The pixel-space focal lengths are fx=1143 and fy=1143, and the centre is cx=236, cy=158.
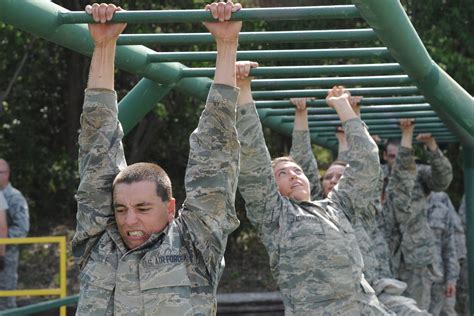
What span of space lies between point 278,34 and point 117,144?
0.85m

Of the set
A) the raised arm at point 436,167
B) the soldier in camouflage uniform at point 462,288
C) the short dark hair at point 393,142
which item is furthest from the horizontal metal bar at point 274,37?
the soldier in camouflage uniform at point 462,288

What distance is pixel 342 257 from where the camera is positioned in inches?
211

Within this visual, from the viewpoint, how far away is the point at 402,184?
7.99 m

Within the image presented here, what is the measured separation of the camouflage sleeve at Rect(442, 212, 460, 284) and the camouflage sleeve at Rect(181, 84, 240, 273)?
6.63 metres

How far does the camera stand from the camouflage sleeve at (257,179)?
5.04 m

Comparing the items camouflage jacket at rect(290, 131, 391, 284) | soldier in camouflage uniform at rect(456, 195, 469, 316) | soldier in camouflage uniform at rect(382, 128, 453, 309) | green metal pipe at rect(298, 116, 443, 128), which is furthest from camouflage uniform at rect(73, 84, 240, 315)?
soldier in camouflage uniform at rect(456, 195, 469, 316)

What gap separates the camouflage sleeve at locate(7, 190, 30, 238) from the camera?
9102 mm

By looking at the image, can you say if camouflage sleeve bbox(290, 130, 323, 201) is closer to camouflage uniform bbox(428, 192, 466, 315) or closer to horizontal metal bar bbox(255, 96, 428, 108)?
horizontal metal bar bbox(255, 96, 428, 108)

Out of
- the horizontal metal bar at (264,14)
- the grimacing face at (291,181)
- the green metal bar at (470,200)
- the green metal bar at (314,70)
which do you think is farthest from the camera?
the green metal bar at (470,200)

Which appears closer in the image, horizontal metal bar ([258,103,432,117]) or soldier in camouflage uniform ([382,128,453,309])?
horizontal metal bar ([258,103,432,117])

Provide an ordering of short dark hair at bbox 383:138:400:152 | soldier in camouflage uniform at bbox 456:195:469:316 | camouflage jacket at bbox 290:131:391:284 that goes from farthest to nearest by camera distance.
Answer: soldier in camouflage uniform at bbox 456:195:469:316 → short dark hair at bbox 383:138:400:152 → camouflage jacket at bbox 290:131:391:284

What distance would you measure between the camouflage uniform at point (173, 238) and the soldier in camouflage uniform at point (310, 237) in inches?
58.0

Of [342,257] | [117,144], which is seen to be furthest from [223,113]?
[342,257]

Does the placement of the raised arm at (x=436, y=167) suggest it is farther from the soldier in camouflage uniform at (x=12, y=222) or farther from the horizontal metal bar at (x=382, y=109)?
the soldier in camouflage uniform at (x=12, y=222)
